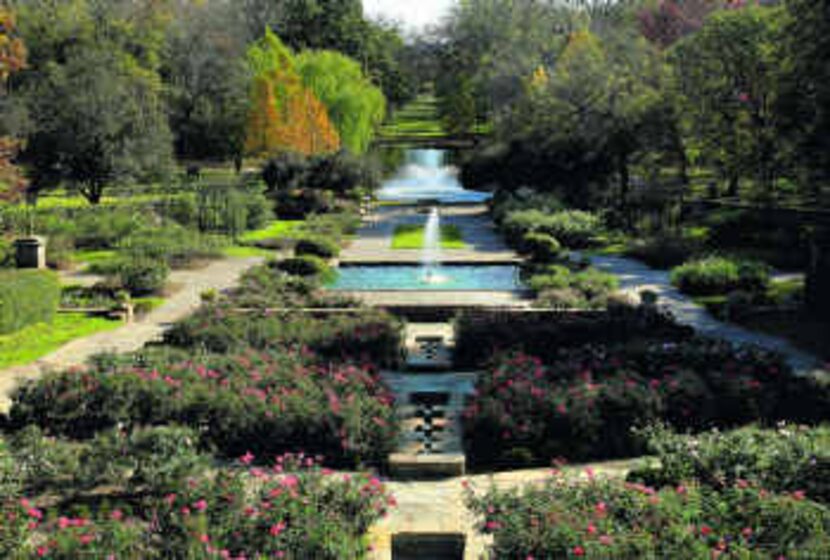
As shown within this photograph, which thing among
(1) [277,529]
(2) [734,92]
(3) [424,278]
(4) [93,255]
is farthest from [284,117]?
(1) [277,529]

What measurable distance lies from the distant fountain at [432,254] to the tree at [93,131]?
38.0ft

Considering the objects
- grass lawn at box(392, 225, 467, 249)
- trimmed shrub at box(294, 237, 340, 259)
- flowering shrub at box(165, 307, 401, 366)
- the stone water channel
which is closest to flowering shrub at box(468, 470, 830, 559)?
the stone water channel

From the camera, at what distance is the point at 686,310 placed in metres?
17.5

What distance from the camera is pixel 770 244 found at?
25.3m

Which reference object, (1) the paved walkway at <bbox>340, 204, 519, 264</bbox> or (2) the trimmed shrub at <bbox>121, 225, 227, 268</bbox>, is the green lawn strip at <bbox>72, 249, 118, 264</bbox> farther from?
(1) the paved walkway at <bbox>340, 204, 519, 264</bbox>

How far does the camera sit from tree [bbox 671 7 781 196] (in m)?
30.1

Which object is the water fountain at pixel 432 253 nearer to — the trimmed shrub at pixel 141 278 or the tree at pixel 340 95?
the trimmed shrub at pixel 141 278

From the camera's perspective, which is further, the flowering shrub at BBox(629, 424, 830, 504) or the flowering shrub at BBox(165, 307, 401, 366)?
the flowering shrub at BBox(165, 307, 401, 366)

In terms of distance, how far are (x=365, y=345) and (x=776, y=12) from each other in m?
26.1

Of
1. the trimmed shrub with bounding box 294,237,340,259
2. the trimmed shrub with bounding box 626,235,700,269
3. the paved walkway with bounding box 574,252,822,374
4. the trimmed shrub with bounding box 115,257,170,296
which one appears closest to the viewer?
the paved walkway with bounding box 574,252,822,374

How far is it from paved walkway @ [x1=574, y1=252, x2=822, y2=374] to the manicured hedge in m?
11.9

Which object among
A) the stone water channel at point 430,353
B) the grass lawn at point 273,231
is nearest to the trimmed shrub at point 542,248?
the stone water channel at point 430,353

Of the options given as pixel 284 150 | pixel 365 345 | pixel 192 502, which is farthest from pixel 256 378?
pixel 284 150

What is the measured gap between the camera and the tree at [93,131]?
3244 centimetres
